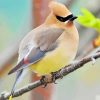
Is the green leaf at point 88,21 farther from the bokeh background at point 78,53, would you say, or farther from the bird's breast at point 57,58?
the bokeh background at point 78,53

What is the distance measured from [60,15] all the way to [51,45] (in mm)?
92

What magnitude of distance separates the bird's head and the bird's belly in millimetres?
44

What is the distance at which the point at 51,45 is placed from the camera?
77cm

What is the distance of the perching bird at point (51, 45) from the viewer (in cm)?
72

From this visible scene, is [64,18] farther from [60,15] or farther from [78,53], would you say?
[78,53]

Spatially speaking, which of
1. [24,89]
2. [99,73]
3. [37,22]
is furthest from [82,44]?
[24,89]

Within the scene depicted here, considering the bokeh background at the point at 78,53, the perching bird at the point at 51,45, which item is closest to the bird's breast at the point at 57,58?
the perching bird at the point at 51,45

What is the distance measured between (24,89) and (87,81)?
1.56 feet

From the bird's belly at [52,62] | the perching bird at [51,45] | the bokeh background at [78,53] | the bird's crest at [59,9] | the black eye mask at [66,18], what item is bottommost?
the bokeh background at [78,53]

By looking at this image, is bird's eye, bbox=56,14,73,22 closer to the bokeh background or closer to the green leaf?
the green leaf

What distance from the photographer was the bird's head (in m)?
0.66

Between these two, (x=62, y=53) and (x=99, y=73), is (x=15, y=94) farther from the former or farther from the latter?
(x=99, y=73)

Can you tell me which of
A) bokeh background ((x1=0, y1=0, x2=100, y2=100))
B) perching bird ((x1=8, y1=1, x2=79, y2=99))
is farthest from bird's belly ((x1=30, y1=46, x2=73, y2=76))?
bokeh background ((x1=0, y1=0, x2=100, y2=100))

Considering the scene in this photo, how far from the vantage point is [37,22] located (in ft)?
A: 2.68
